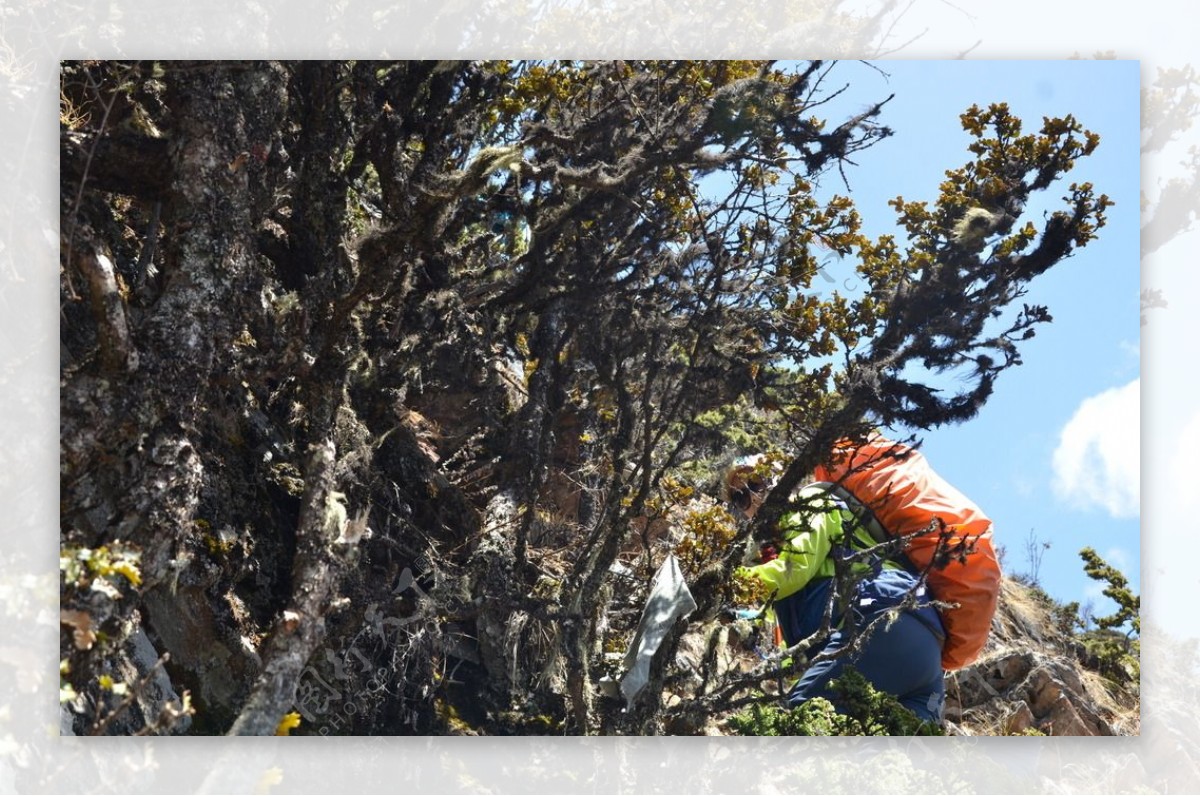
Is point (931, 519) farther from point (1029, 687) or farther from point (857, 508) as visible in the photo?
point (1029, 687)

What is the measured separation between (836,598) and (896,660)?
283 millimetres

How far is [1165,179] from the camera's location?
401cm

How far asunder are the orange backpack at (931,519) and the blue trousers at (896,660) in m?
0.07

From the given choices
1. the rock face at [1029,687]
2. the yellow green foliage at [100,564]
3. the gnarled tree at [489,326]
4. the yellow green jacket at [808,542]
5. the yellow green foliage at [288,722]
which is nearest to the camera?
the yellow green foliage at [100,564]

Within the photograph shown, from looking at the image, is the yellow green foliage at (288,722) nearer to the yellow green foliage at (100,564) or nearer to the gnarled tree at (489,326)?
the gnarled tree at (489,326)

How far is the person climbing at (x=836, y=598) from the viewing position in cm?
395

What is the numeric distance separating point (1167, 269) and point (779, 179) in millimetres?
1364

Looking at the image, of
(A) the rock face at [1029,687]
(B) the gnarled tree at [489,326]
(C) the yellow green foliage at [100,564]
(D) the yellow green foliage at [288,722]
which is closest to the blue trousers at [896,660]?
(A) the rock face at [1029,687]

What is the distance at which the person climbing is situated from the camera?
13.0 feet

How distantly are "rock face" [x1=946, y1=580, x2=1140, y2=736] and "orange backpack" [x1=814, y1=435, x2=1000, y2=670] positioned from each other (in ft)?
0.26

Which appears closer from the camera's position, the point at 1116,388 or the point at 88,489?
the point at 88,489

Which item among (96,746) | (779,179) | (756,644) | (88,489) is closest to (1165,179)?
(779,179)

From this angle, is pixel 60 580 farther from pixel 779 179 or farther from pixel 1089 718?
pixel 1089 718

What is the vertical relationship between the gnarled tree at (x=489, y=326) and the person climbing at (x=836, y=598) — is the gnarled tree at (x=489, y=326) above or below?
above
